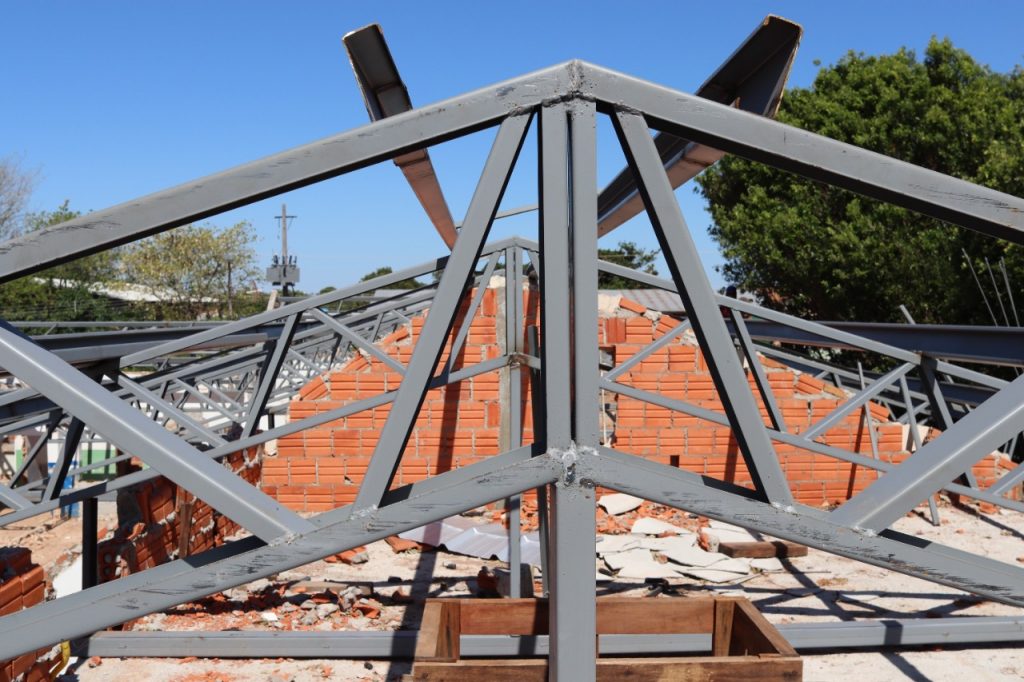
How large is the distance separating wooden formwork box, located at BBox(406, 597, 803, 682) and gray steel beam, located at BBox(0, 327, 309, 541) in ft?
5.46

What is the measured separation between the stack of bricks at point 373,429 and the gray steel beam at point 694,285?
23.2 feet

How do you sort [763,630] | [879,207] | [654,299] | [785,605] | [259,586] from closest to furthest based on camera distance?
[763,630]
[785,605]
[259,586]
[879,207]
[654,299]

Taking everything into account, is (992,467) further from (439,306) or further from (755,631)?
(439,306)

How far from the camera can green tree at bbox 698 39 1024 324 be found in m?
17.5

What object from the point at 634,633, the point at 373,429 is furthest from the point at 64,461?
the point at 373,429

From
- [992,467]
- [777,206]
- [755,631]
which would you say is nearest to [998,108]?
[777,206]

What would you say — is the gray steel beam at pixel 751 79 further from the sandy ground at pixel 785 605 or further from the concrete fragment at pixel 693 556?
the concrete fragment at pixel 693 556

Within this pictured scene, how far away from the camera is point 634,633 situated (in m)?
4.22

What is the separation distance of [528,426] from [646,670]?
6.10 meters

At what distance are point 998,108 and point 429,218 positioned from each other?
60.7ft

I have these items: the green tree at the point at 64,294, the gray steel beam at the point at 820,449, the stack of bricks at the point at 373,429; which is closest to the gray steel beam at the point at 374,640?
the gray steel beam at the point at 820,449

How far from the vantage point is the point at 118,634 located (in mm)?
5133

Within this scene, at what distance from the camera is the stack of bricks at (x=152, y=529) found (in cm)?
604

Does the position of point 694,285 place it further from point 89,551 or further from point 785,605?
point 785,605
